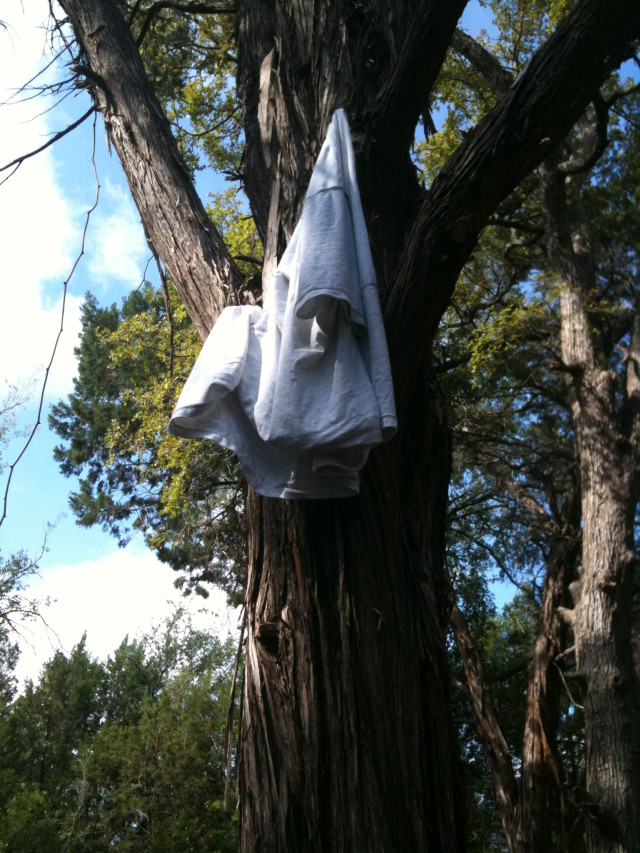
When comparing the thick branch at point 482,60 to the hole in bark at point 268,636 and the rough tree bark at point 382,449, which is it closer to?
the rough tree bark at point 382,449

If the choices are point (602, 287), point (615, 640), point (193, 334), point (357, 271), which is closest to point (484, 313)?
point (602, 287)

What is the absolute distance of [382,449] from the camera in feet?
6.61

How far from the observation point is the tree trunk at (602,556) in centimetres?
533

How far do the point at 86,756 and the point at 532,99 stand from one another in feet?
31.0

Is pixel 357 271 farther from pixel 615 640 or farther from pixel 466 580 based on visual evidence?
pixel 466 580

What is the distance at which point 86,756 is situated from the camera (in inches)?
355

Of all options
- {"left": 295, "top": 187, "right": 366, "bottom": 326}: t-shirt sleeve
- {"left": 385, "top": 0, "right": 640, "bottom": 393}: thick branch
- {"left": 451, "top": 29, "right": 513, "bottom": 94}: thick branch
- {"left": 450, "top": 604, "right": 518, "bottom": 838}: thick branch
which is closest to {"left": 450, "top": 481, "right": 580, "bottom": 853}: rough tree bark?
{"left": 450, "top": 604, "right": 518, "bottom": 838}: thick branch

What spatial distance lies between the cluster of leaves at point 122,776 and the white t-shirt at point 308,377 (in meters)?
6.00

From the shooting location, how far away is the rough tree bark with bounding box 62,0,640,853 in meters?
1.63

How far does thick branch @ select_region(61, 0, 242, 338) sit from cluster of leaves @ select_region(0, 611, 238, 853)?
19.2 feet

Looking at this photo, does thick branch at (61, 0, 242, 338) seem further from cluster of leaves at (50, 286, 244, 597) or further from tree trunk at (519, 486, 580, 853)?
tree trunk at (519, 486, 580, 853)

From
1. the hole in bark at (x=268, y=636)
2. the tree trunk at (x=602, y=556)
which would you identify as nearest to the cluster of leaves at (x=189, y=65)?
the hole in bark at (x=268, y=636)

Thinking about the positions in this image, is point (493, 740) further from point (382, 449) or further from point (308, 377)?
point (308, 377)

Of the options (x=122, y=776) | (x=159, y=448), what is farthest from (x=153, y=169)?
(x=122, y=776)
